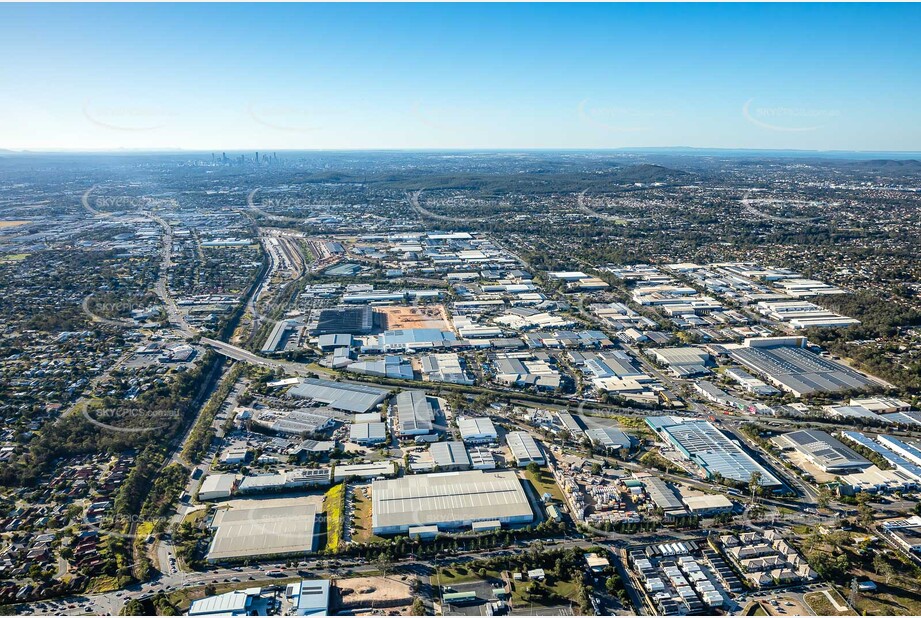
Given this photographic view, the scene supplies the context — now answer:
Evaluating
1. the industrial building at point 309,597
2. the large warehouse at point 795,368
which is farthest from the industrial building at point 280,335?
the large warehouse at point 795,368

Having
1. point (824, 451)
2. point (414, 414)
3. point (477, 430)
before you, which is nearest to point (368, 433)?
point (414, 414)

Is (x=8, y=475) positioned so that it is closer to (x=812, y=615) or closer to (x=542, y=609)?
(x=542, y=609)

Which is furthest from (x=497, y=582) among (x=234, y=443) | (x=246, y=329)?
(x=246, y=329)

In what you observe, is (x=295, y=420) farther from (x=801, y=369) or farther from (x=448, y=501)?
(x=801, y=369)

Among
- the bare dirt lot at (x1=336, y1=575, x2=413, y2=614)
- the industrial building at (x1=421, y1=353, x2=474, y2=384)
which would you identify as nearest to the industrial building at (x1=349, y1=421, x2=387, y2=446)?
the industrial building at (x1=421, y1=353, x2=474, y2=384)

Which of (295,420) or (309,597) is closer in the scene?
(309,597)

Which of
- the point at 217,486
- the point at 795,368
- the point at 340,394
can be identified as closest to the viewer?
the point at 217,486

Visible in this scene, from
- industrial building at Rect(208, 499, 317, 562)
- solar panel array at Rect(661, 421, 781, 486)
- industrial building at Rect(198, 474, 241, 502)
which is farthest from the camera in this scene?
solar panel array at Rect(661, 421, 781, 486)

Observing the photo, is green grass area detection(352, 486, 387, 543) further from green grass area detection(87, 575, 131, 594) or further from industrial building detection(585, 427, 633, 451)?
industrial building detection(585, 427, 633, 451)
